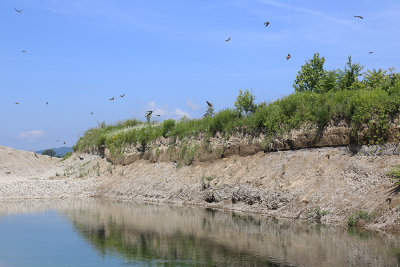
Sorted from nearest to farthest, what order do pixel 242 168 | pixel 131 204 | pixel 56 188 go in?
pixel 242 168 < pixel 131 204 < pixel 56 188

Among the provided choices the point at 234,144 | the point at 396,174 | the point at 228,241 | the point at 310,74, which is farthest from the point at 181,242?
the point at 310,74

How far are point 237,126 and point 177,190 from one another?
5859 mm

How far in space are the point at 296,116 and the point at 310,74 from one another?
62.1 feet

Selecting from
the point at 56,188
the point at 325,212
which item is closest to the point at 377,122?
the point at 325,212

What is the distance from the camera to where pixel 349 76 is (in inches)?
1351

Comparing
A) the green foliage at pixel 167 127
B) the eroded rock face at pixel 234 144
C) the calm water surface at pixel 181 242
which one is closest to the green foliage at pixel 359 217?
the calm water surface at pixel 181 242

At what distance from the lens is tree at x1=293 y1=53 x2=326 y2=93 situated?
43997 millimetres

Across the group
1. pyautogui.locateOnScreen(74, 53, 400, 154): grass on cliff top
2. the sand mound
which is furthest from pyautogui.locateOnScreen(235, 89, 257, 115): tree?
the sand mound

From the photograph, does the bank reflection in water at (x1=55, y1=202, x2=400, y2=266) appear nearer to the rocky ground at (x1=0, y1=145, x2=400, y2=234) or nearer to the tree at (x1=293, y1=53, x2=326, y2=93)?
the rocky ground at (x1=0, y1=145, x2=400, y2=234)

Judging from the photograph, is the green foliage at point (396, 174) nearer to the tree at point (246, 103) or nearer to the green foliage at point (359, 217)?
the green foliage at point (359, 217)

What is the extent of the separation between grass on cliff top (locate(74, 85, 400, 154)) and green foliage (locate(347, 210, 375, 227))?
4.80 meters

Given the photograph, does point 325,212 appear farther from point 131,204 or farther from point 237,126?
point 131,204

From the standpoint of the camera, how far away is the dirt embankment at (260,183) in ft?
65.8

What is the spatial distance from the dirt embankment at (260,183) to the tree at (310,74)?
15.3 metres
